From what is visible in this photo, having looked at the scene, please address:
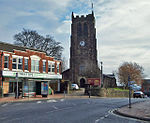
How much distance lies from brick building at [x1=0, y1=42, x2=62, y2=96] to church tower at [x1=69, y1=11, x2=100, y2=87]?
32.6 metres

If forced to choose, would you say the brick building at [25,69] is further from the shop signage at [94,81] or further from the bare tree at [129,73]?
the bare tree at [129,73]

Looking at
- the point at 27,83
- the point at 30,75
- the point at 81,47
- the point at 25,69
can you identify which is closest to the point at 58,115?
the point at 27,83

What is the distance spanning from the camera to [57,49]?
60406 mm

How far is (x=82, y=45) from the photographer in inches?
3024

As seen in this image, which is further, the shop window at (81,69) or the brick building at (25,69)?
the shop window at (81,69)

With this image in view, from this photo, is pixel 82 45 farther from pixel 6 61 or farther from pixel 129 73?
pixel 6 61

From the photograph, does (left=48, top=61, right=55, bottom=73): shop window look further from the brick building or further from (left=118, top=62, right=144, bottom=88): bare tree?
(left=118, top=62, right=144, bottom=88): bare tree

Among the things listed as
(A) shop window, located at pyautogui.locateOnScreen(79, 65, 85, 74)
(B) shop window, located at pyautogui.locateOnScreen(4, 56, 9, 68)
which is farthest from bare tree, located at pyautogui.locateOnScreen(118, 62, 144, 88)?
(B) shop window, located at pyautogui.locateOnScreen(4, 56, 9, 68)

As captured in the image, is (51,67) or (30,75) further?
(51,67)

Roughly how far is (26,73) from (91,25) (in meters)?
47.3

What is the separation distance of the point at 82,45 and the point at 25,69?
44.2 m

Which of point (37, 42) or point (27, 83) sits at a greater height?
point (37, 42)

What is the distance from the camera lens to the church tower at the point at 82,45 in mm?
74000

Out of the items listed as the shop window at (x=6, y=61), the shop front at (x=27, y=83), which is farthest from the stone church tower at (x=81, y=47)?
the shop window at (x=6, y=61)
